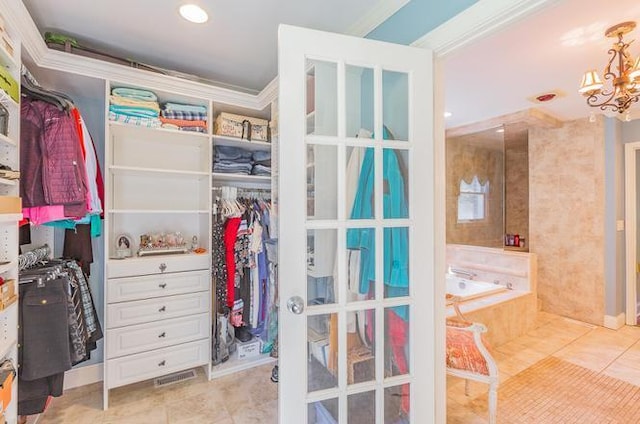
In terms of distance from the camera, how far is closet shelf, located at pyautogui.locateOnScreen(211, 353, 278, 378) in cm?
232

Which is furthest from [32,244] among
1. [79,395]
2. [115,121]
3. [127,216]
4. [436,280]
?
[436,280]

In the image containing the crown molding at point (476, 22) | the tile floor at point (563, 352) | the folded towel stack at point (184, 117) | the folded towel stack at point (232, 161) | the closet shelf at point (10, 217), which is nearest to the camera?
the crown molding at point (476, 22)

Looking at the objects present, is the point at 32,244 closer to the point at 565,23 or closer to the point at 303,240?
the point at 303,240

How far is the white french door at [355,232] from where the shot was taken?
3.91 ft

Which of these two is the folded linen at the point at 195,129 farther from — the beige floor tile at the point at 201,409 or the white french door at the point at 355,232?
the beige floor tile at the point at 201,409

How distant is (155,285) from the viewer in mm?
2080

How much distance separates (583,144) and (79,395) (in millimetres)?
5298

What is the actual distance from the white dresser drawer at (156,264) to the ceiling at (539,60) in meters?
2.05

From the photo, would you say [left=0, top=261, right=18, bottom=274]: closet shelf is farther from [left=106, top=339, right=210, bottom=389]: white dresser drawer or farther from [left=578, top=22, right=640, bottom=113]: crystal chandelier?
[left=578, top=22, right=640, bottom=113]: crystal chandelier

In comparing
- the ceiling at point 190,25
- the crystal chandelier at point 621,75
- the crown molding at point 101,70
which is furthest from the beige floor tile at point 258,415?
the crystal chandelier at point 621,75

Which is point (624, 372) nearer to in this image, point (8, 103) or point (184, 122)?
point (184, 122)

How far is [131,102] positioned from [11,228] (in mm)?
1045

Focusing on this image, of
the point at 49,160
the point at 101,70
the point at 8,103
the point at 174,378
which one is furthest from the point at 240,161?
the point at 174,378

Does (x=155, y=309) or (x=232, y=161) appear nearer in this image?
(x=155, y=309)
